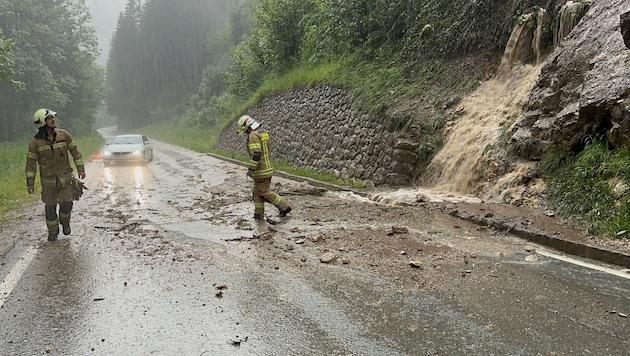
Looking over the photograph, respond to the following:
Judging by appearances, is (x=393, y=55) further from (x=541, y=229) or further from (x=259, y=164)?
(x=541, y=229)

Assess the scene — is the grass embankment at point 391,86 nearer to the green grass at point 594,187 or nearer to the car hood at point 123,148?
the green grass at point 594,187

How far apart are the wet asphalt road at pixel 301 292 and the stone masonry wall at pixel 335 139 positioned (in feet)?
12.1

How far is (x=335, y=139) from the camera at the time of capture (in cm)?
1430

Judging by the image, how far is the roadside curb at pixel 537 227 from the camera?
Result: 5.19 metres

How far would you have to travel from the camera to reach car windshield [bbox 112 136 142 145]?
20344 millimetres

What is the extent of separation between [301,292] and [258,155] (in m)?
3.55

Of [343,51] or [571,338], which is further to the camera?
[343,51]

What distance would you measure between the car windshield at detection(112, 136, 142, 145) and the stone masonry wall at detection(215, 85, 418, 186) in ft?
20.1

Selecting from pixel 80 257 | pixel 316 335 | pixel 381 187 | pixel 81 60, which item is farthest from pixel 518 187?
pixel 81 60

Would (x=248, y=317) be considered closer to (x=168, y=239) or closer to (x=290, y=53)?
(x=168, y=239)

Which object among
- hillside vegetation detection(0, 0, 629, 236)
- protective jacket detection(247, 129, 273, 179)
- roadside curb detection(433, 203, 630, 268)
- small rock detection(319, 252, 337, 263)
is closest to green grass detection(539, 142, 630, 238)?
hillside vegetation detection(0, 0, 629, 236)

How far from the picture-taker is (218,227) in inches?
286

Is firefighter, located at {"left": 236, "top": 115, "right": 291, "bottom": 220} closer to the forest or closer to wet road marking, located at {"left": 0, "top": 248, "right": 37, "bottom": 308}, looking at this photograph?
wet road marking, located at {"left": 0, "top": 248, "right": 37, "bottom": 308}

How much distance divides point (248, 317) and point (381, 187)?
7.75m
